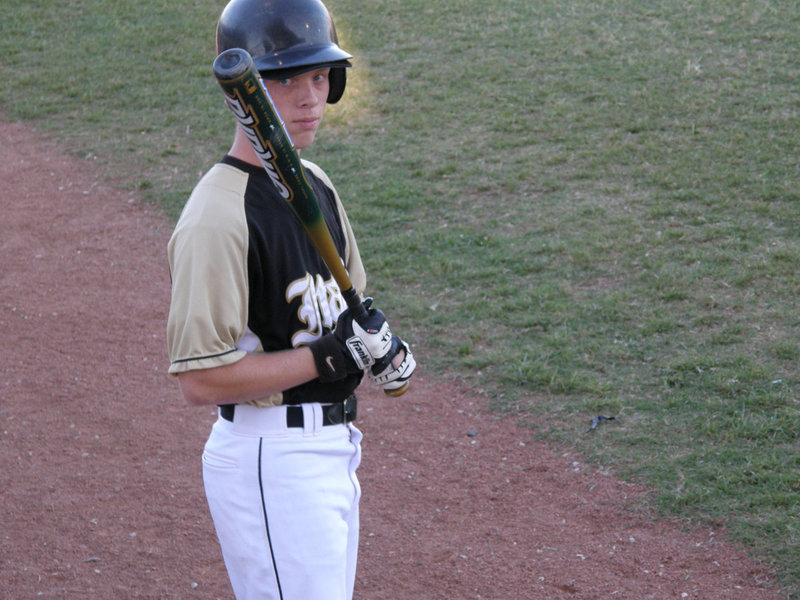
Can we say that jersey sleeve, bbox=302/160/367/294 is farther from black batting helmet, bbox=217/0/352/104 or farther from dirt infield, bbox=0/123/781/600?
dirt infield, bbox=0/123/781/600

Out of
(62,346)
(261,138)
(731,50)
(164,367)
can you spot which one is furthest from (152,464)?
(731,50)

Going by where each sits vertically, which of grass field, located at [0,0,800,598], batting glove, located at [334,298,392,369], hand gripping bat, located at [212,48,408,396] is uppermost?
hand gripping bat, located at [212,48,408,396]

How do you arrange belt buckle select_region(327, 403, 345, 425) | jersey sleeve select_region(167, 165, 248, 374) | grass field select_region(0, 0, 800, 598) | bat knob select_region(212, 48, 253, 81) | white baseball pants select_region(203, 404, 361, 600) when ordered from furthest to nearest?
grass field select_region(0, 0, 800, 598), belt buckle select_region(327, 403, 345, 425), white baseball pants select_region(203, 404, 361, 600), jersey sleeve select_region(167, 165, 248, 374), bat knob select_region(212, 48, 253, 81)

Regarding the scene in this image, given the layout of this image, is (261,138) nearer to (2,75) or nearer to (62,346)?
(62,346)

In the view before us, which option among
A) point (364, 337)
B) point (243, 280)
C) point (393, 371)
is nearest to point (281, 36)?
point (243, 280)

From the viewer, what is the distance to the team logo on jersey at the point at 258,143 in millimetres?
2139

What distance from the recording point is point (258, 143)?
7.25ft

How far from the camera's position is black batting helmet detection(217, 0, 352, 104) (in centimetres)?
239

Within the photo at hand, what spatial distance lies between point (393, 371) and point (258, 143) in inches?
31.1

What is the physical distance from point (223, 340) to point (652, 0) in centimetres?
1155

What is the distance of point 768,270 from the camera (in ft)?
21.5

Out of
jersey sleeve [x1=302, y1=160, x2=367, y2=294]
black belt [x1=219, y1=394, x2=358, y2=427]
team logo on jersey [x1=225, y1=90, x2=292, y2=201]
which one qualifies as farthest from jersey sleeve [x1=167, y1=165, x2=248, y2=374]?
jersey sleeve [x1=302, y1=160, x2=367, y2=294]

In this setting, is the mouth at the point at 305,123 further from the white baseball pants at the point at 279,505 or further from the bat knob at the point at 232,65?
the white baseball pants at the point at 279,505

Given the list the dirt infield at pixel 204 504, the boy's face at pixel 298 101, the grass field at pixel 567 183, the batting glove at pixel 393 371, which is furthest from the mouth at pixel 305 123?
the grass field at pixel 567 183
